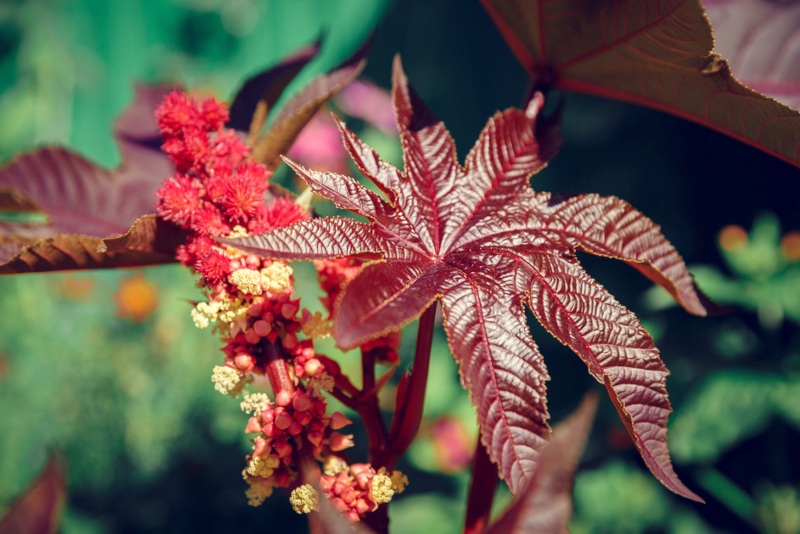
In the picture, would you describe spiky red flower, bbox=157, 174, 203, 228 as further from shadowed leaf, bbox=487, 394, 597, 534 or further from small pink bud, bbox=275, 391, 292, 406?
shadowed leaf, bbox=487, 394, 597, 534

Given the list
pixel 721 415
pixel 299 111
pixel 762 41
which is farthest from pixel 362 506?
pixel 721 415

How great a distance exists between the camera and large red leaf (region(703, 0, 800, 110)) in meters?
0.69

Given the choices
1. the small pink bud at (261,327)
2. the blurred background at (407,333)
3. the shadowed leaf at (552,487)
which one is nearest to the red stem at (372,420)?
the small pink bud at (261,327)

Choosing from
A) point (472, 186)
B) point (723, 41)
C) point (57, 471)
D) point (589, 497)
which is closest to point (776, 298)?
point (589, 497)

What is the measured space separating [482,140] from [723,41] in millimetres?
349

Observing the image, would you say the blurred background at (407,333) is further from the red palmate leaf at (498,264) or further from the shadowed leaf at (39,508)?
the shadowed leaf at (39,508)

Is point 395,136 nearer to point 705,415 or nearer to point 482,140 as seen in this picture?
point 705,415

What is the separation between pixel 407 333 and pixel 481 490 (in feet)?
4.17

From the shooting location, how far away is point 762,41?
703 mm

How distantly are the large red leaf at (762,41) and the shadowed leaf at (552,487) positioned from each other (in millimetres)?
559

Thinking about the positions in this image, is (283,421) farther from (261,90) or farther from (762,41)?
(762,41)

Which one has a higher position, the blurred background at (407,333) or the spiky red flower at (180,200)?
the spiky red flower at (180,200)

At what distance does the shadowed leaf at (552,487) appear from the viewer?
1.02 ft

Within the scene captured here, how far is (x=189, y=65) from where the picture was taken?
205 cm
